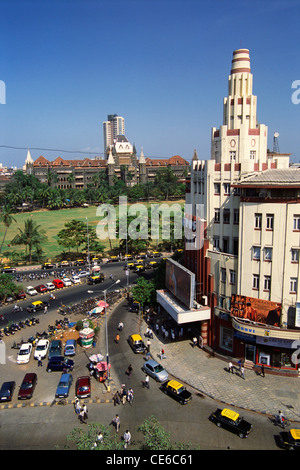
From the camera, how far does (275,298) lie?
3231cm

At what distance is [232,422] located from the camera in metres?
25.2

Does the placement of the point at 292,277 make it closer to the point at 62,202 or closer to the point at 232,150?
the point at 232,150

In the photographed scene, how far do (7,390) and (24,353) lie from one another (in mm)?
6694

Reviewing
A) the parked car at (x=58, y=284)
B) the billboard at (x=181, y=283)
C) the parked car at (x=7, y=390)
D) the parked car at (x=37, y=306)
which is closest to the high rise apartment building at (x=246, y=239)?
the billboard at (x=181, y=283)

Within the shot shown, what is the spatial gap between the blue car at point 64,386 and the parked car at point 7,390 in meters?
3.81

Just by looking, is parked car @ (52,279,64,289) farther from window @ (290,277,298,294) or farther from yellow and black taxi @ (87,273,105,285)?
window @ (290,277,298,294)

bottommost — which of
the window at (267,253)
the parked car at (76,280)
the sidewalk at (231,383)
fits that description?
the sidewalk at (231,383)

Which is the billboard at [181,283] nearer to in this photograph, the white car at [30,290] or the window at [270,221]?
the window at [270,221]

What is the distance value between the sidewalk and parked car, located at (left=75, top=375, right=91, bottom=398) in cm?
759

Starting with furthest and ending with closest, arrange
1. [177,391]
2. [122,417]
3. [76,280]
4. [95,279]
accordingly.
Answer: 1. [76,280]
2. [95,279]
3. [177,391]
4. [122,417]

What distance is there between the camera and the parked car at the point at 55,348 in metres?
36.8

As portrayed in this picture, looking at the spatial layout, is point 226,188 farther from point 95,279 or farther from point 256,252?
point 95,279

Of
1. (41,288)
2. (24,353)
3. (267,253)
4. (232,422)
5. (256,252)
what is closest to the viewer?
(232,422)

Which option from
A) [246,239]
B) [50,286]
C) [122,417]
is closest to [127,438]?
[122,417]
